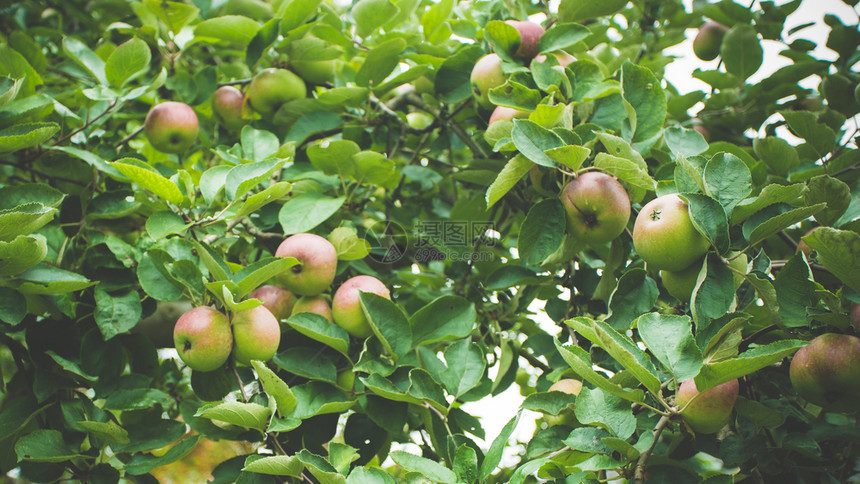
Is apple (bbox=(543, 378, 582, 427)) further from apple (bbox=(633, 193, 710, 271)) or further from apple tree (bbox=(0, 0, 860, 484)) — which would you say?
apple (bbox=(633, 193, 710, 271))

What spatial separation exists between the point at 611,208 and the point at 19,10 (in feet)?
7.93

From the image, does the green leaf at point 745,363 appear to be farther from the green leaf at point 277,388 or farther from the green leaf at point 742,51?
the green leaf at point 742,51

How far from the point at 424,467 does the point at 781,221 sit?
67cm

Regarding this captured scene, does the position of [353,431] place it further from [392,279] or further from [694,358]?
[694,358]

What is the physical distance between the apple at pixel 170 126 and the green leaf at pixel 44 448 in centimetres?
78

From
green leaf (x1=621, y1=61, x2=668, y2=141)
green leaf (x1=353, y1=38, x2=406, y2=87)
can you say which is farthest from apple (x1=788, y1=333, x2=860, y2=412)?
green leaf (x1=353, y1=38, x2=406, y2=87)

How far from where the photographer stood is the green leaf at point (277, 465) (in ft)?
2.89

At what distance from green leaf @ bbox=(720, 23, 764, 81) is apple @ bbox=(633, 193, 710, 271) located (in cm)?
109

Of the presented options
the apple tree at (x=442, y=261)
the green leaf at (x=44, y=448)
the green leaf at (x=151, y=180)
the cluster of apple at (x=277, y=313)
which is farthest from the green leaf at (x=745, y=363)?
the green leaf at (x=44, y=448)

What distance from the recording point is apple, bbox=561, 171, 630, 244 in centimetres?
103

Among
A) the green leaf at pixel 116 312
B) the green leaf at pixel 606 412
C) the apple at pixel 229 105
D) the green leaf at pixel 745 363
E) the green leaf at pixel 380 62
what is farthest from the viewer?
the apple at pixel 229 105

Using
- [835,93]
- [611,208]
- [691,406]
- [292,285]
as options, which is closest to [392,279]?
[292,285]

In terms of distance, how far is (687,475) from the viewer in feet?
3.18

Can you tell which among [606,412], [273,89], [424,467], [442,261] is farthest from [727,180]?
[273,89]
